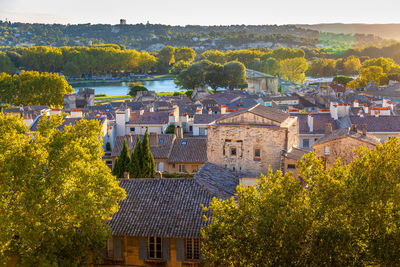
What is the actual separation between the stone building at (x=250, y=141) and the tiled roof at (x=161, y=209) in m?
8.42

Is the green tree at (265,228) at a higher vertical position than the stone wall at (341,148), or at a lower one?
higher

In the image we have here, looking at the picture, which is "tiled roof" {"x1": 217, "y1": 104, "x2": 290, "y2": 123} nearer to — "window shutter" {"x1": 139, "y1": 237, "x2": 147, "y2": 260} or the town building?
the town building

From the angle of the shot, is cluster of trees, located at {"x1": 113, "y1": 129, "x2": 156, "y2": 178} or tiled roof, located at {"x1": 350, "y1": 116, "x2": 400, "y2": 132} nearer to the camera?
cluster of trees, located at {"x1": 113, "y1": 129, "x2": 156, "y2": 178}

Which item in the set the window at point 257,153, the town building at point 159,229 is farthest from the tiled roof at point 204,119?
the town building at point 159,229

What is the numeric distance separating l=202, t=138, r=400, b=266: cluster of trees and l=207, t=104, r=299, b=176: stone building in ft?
46.5

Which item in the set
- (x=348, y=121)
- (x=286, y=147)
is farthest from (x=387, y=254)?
(x=348, y=121)

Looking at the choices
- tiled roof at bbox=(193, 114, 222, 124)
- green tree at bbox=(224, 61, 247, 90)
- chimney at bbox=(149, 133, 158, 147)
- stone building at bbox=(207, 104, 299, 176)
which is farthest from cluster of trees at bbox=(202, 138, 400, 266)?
green tree at bbox=(224, 61, 247, 90)

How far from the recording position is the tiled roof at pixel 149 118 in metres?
Result: 46.9

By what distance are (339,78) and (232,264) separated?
103 meters

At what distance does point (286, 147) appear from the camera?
27.3 meters

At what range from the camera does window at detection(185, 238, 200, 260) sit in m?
17.0

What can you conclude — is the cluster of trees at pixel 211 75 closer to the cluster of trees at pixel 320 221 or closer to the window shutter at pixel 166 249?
the window shutter at pixel 166 249

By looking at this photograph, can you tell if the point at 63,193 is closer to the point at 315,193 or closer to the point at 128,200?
the point at 128,200

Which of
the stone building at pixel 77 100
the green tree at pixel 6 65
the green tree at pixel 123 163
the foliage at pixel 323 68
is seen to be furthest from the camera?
the green tree at pixel 6 65
